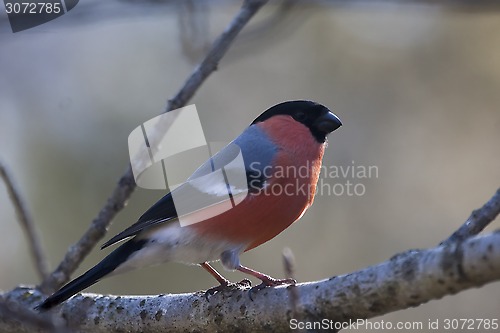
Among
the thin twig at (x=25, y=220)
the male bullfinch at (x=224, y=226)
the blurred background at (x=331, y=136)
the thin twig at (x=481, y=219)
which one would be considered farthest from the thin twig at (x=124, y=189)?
the blurred background at (x=331, y=136)

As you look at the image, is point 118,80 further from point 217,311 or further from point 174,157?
point 217,311

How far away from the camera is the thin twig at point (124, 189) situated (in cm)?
385

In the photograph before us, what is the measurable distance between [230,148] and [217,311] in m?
1.28

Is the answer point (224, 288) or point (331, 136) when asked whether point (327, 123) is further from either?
point (331, 136)

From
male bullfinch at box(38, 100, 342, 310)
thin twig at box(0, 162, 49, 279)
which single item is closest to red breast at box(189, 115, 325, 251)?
male bullfinch at box(38, 100, 342, 310)

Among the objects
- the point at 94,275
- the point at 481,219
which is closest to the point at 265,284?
the point at 94,275

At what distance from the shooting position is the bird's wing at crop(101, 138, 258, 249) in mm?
3701

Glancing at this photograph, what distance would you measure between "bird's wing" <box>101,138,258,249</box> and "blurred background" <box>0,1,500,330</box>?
111 inches

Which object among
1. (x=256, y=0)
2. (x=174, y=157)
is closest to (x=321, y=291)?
(x=256, y=0)

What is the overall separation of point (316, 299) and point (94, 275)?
129cm

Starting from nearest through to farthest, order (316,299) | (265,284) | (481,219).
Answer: (316,299), (481,219), (265,284)

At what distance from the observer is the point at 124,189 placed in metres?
3.93

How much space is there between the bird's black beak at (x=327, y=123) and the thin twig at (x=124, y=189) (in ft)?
2.68

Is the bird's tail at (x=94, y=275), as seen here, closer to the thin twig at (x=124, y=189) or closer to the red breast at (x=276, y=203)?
the thin twig at (x=124, y=189)
